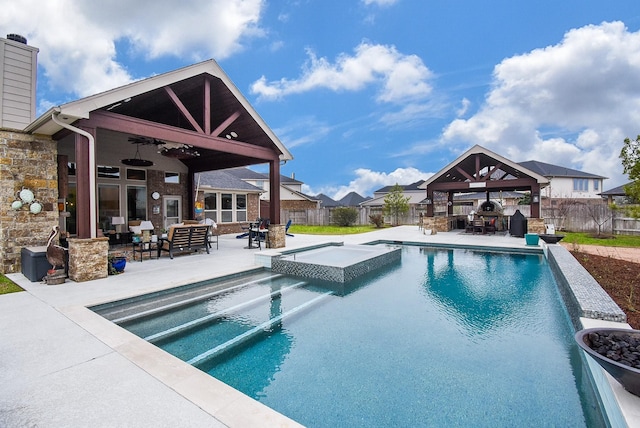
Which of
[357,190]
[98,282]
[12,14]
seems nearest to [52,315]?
[98,282]

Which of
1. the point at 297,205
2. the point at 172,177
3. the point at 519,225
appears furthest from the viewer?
the point at 297,205

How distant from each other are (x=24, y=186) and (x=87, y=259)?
113 inches

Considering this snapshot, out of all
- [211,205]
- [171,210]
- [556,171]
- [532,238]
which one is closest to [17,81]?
[171,210]

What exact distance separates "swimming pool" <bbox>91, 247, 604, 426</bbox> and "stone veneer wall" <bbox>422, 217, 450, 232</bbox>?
1063cm

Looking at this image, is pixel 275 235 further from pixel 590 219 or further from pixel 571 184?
pixel 571 184

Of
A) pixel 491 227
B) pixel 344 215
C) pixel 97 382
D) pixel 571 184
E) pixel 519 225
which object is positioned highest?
pixel 571 184

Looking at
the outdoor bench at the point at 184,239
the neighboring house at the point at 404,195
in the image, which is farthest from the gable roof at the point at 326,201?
the outdoor bench at the point at 184,239

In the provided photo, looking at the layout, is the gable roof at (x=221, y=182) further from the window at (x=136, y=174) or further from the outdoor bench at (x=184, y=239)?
the outdoor bench at (x=184, y=239)

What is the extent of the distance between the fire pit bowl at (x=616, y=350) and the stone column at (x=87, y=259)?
339 inches

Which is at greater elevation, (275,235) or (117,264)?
(275,235)

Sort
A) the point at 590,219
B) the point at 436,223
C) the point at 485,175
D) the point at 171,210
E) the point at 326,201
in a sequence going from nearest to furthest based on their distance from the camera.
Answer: the point at 171,210 < the point at 485,175 < the point at 590,219 < the point at 436,223 < the point at 326,201

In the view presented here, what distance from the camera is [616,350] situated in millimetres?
2762

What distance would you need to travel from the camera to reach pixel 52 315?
4.71 meters

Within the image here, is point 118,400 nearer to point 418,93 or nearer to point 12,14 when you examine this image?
point 12,14
